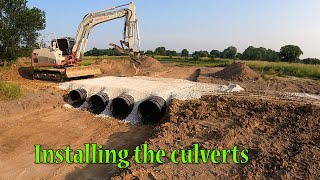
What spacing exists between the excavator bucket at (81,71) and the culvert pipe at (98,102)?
11.3 ft

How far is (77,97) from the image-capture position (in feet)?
44.7

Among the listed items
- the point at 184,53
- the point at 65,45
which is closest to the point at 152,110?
the point at 65,45

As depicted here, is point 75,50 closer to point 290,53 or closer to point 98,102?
point 98,102

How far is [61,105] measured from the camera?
1325 centimetres

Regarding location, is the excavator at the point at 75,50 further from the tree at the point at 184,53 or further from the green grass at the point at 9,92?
the tree at the point at 184,53

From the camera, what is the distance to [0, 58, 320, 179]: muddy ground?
614 cm

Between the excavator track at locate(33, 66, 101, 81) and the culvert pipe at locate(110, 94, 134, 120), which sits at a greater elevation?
the excavator track at locate(33, 66, 101, 81)

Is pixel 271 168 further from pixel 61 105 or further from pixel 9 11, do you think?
pixel 9 11

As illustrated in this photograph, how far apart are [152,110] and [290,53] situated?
133 feet

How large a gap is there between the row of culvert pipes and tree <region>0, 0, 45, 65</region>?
7.68 metres

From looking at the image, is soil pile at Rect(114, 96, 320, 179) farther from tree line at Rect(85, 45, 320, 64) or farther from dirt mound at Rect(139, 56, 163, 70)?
tree line at Rect(85, 45, 320, 64)

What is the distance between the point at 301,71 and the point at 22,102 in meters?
18.8

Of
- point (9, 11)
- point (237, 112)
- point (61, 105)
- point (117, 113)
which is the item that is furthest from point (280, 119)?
point (9, 11)

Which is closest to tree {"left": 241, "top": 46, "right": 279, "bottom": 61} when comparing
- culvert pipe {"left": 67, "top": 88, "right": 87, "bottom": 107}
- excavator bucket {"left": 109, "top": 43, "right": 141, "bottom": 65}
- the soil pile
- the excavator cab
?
excavator bucket {"left": 109, "top": 43, "right": 141, "bottom": 65}
